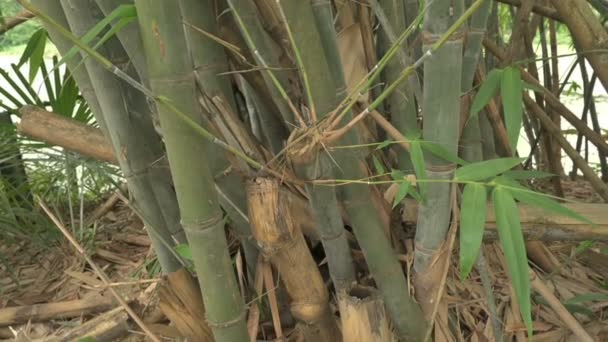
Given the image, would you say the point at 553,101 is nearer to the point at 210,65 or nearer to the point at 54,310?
the point at 210,65

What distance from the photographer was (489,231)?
65 cm

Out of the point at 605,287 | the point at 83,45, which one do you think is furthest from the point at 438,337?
the point at 83,45

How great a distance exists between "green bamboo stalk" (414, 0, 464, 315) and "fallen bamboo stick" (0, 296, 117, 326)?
494mm

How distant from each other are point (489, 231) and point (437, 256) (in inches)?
3.9

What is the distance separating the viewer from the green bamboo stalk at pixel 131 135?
20.8 inches

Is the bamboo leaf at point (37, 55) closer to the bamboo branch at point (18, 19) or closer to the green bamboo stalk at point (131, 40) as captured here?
the bamboo branch at point (18, 19)

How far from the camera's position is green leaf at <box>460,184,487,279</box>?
0.41 meters

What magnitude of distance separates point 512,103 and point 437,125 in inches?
2.8

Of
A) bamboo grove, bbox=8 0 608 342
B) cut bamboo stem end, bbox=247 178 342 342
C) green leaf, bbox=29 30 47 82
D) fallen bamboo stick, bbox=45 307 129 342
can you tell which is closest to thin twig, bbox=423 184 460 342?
bamboo grove, bbox=8 0 608 342

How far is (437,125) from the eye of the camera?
20.0 inches

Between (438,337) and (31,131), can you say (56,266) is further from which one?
(438,337)

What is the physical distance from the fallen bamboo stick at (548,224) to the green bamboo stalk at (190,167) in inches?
8.7

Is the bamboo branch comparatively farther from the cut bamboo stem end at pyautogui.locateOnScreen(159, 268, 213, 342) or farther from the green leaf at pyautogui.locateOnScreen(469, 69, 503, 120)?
the green leaf at pyautogui.locateOnScreen(469, 69, 503, 120)

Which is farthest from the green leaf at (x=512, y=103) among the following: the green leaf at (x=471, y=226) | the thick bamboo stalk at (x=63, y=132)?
the thick bamboo stalk at (x=63, y=132)
